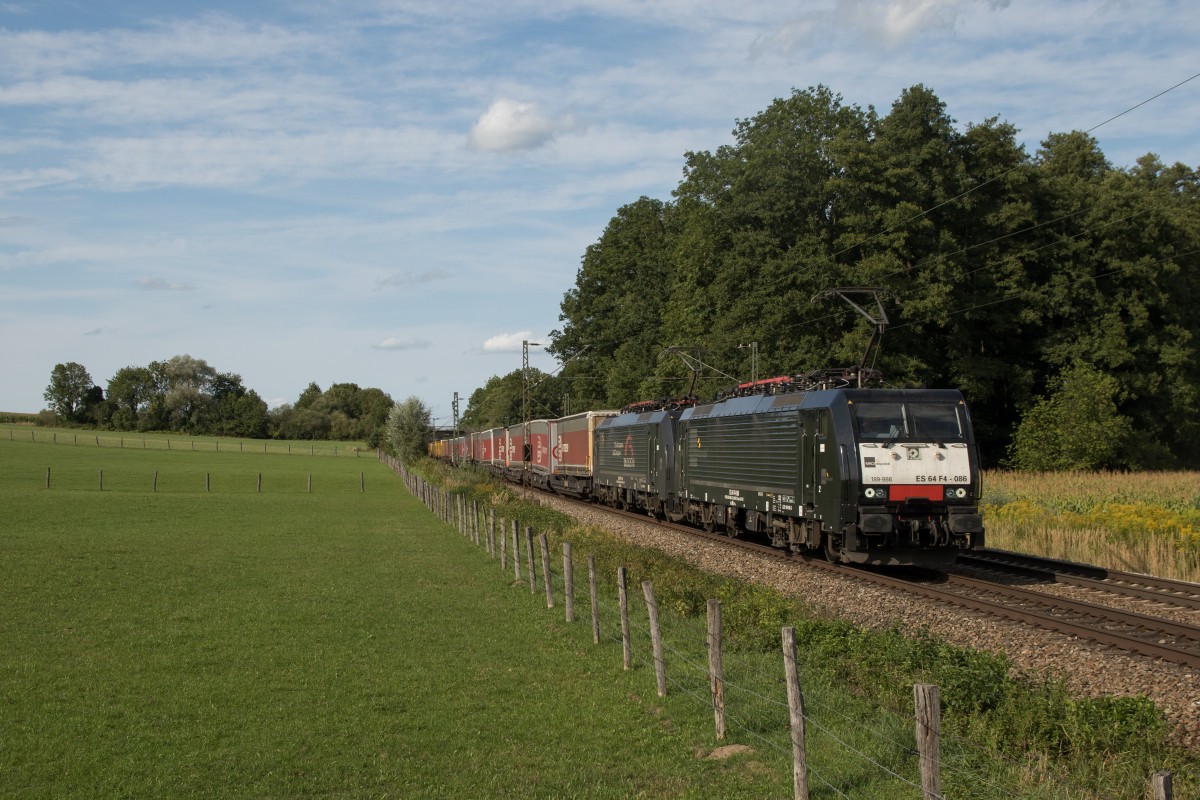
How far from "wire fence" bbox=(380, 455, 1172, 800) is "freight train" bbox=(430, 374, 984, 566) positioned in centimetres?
509

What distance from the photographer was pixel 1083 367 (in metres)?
48.6

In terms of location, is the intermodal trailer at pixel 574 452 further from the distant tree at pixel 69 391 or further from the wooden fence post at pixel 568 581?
the distant tree at pixel 69 391

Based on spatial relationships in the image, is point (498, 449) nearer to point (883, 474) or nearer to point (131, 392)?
point (883, 474)

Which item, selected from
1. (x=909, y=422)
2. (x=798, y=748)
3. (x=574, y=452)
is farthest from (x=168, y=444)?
(x=798, y=748)

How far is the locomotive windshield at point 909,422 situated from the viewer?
59.8ft

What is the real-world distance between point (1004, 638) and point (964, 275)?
36.9m

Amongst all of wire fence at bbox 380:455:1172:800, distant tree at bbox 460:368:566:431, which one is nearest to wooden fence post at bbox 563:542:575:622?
wire fence at bbox 380:455:1172:800

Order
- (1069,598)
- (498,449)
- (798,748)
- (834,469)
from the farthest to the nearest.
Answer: (498,449)
(834,469)
(1069,598)
(798,748)

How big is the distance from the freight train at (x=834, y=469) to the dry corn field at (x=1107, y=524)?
4750 mm

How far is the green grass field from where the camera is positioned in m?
8.25

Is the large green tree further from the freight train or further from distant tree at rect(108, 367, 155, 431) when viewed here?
distant tree at rect(108, 367, 155, 431)

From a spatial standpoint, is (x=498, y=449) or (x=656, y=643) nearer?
(x=656, y=643)

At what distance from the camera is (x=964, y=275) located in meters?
47.3

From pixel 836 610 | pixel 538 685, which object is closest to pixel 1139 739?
pixel 538 685
